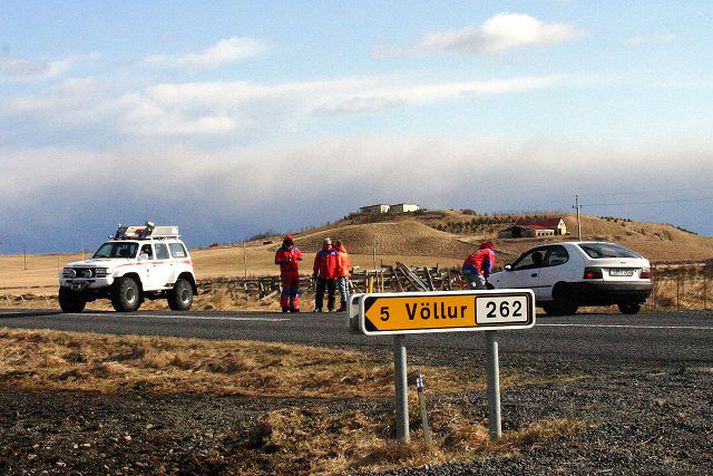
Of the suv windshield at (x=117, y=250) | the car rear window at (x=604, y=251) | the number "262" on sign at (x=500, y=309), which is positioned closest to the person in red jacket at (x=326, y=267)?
the suv windshield at (x=117, y=250)

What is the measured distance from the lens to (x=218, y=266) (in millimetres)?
89312

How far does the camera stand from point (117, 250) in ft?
89.2

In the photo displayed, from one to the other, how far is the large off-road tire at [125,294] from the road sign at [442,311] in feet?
67.1

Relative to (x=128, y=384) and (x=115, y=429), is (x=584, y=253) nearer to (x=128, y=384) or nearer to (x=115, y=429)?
(x=128, y=384)

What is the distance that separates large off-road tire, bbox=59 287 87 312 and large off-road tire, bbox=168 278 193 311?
7.64 feet

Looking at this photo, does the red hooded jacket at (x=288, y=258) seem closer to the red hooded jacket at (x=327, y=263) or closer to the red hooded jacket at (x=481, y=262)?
the red hooded jacket at (x=327, y=263)

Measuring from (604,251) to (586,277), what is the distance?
860 millimetres

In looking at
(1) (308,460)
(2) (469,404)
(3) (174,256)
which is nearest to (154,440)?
(1) (308,460)

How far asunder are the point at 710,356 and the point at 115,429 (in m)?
7.42

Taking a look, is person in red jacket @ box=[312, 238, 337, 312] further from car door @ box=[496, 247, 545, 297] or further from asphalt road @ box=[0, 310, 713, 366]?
car door @ box=[496, 247, 545, 297]

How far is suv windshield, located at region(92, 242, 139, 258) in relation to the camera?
88.4ft

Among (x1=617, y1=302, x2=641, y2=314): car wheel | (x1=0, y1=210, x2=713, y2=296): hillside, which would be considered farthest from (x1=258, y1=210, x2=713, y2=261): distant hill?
(x1=617, y1=302, x2=641, y2=314): car wheel

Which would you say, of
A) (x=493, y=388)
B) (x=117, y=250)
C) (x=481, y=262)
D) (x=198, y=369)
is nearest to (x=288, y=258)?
(x=481, y=262)

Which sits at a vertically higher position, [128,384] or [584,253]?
[584,253]
